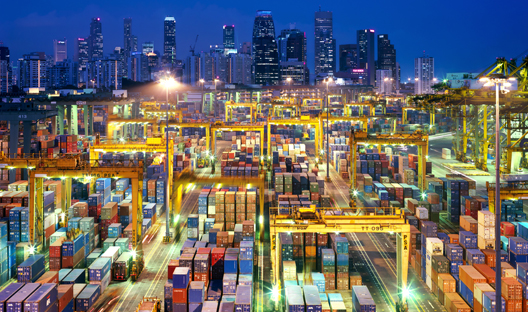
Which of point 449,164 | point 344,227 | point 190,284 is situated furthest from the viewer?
point 449,164

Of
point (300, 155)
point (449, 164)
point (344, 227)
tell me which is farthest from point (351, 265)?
point (449, 164)

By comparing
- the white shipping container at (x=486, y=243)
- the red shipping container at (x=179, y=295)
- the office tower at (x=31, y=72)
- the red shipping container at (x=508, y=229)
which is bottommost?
the red shipping container at (x=179, y=295)

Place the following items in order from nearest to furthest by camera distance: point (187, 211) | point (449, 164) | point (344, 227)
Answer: point (344, 227), point (187, 211), point (449, 164)

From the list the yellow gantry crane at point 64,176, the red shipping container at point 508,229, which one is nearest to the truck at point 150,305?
the yellow gantry crane at point 64,176

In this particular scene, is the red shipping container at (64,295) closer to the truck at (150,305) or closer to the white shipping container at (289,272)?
the truck at (150,305)

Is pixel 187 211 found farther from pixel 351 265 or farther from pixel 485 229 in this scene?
pixel 485 229

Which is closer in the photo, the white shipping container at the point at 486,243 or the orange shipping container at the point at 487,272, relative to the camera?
the orange shipping container at the point at 487,272

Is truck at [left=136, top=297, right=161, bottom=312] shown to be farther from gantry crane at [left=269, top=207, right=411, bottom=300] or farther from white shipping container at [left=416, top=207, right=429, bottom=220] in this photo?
white shipping container at [left=416, top=207, right=429, bottom=220]
